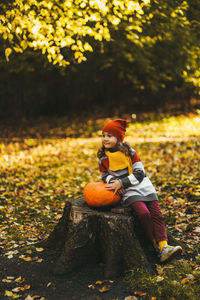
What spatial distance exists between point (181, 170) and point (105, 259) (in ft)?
15.0

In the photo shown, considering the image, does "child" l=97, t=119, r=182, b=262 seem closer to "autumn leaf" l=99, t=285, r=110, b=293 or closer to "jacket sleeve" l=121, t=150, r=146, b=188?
"jacket sleeve" l=121, t=150, r=146, b=188

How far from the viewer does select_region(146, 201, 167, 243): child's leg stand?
4113 millimetres

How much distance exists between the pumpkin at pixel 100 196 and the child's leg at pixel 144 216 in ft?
0.83

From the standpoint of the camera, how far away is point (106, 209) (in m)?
4.31

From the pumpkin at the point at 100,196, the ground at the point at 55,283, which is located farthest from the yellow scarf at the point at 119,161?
the ground at the point at 55,283

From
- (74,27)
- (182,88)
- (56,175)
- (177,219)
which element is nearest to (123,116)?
(182,88)

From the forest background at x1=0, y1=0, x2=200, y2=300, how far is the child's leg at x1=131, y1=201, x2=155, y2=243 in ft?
1.35

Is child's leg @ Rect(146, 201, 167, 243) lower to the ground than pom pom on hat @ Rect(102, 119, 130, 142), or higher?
lower

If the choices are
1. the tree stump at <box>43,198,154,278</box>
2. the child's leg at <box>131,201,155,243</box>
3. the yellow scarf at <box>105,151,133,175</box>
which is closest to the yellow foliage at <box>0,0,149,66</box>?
the yellow scarf at <box>105,151,133,175</box>

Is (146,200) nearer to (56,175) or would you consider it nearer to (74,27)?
(74,27)

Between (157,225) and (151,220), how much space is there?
11 cm

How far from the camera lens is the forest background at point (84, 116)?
4848mm

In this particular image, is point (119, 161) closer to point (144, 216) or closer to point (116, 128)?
point (116, 128)

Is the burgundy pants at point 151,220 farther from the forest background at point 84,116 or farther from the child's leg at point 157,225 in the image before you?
the forest background at point 84,116
